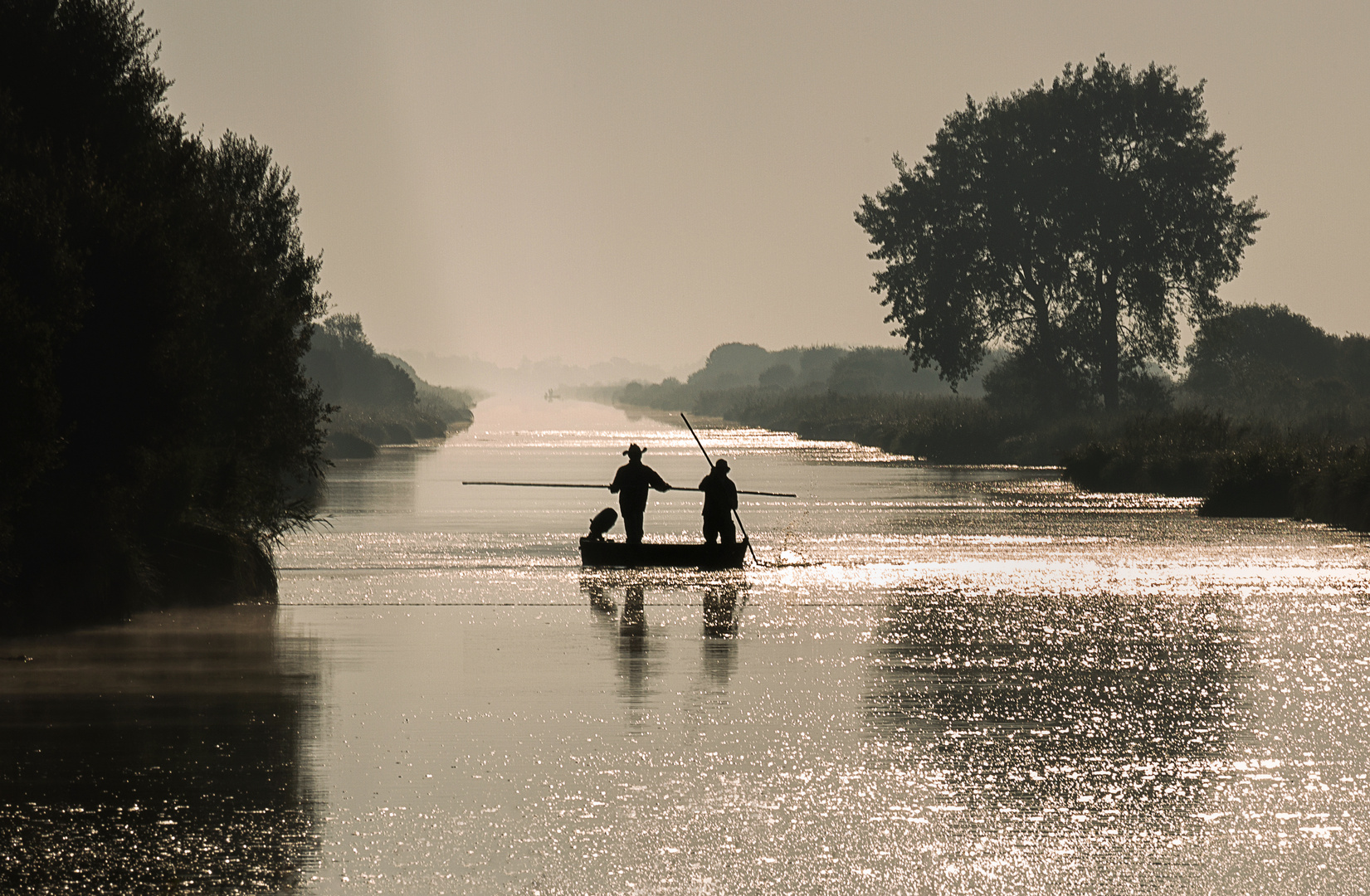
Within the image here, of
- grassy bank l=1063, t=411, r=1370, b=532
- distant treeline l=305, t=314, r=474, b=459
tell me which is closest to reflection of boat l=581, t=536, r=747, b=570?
grassy bank l=1063, t=411, r=1370, b=532

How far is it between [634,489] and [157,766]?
52.7ft

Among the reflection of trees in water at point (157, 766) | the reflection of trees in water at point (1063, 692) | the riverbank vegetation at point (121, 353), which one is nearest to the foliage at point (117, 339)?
the riverbank vegetation at point (121, 353)

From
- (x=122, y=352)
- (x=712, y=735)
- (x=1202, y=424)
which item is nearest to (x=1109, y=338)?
(x=1202, y=424)

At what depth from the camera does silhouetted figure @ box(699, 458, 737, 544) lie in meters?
26.9

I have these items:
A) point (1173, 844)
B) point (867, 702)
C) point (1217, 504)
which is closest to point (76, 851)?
point (1173, 844)

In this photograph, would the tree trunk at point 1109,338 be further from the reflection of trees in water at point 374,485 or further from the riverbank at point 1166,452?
the reflection of trees in water at point 374,485

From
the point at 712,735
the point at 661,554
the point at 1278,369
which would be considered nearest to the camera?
the point at 712,735

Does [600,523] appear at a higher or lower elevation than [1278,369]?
lower

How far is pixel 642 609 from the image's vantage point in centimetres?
2194

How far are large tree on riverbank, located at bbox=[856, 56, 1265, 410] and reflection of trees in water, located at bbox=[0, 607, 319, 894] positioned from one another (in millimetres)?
60890

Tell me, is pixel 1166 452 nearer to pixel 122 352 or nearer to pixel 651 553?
pixel 651 553

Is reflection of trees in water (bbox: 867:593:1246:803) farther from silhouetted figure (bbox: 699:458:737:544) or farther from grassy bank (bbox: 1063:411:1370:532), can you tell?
grassy bank (bbox: 1063:411:1370:532)

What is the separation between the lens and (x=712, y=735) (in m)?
13.1

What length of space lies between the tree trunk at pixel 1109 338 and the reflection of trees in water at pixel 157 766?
62124mm
